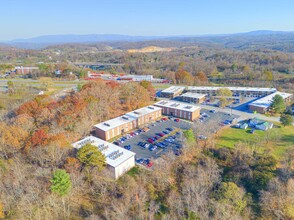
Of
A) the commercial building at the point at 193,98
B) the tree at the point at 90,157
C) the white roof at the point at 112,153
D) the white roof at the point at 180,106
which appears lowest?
the commercial building at the point at 193,98

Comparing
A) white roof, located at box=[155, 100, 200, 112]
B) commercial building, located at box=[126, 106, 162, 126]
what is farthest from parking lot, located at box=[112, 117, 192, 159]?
white roof, located at box=[155, 100, 200, 112]

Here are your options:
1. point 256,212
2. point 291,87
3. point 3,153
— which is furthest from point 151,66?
point 256,212

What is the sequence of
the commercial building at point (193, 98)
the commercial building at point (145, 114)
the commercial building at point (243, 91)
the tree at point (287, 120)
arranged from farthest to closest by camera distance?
the commercial building at point (243, 91) → the commercial building at point (193, 98) → the commercial building at point (145, 114) → the tree at point (287, 120)

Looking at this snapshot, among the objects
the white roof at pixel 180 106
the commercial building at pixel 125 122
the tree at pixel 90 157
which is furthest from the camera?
the white roof at pixel 180 106

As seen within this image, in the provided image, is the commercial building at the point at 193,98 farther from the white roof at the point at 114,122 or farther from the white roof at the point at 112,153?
the white roof at the point at 112,153

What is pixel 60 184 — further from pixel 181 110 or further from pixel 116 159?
pixel 181 110

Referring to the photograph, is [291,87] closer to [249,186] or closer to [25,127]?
[249,186]

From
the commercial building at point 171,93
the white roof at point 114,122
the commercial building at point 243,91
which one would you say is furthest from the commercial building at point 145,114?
the commercial building at point 243,91
